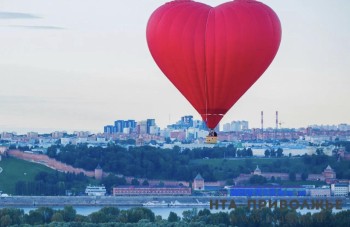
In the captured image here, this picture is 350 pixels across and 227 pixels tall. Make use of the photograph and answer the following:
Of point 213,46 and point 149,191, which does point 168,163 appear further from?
point 213,46

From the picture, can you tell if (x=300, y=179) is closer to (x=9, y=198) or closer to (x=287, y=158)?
(x=287, y=158)

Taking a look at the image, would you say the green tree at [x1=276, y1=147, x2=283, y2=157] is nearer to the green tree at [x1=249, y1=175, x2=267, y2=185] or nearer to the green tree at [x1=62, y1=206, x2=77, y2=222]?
the green tree at [x1=249, y1=175, x2=267, y2=185]

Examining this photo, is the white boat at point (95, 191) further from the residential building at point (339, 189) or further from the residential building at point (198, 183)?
the residential building at point (339, 189)

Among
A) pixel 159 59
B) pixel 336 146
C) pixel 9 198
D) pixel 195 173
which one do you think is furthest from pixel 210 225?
pixel 336 146

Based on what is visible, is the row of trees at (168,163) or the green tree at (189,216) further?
the row of trees at (168,163)

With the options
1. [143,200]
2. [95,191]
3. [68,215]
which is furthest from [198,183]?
[68,215]

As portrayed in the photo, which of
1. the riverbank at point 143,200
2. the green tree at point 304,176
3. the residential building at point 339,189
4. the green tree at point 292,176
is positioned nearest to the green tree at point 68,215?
the riverbank at point 143,200

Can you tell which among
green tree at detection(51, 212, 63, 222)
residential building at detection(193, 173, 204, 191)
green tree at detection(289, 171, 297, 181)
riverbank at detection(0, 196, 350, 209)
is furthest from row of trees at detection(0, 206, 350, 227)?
green tree at detection(289, 171, 297, 181)
